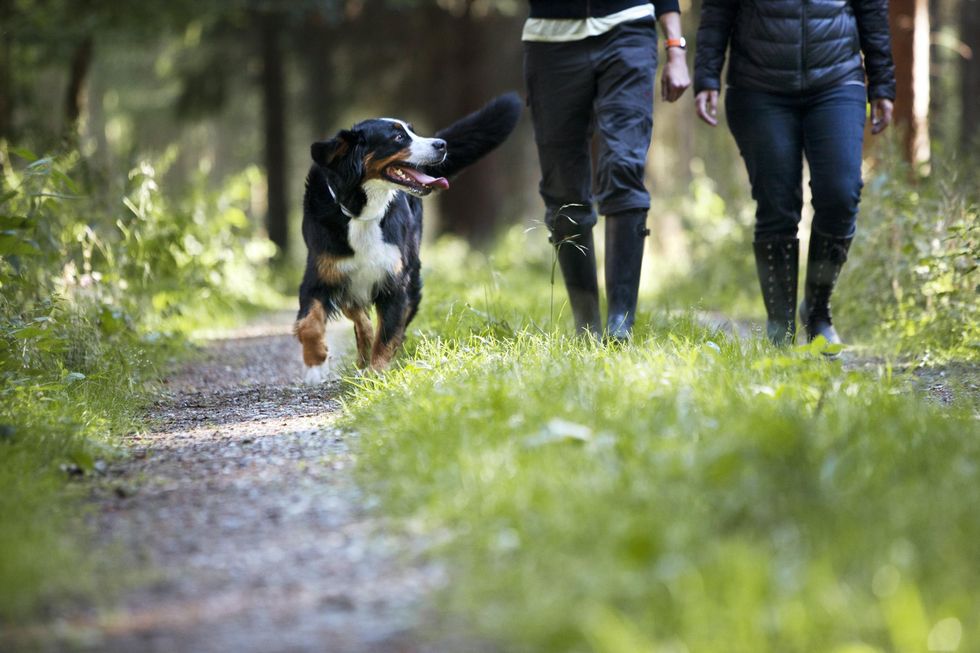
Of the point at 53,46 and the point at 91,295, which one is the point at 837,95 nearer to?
the point at 91,295

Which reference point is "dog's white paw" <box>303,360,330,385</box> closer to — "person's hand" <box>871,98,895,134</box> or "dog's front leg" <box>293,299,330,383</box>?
"dog's front leg" <box>293,299,330,383</box>

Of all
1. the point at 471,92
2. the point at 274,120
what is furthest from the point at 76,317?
the point at 471,92

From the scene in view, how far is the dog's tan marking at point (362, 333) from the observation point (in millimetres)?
5500

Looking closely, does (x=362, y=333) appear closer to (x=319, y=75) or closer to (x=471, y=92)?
(x=471, y=92)

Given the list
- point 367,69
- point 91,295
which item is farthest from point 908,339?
point 367,69

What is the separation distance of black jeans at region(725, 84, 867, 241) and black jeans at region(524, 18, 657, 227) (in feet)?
1.55

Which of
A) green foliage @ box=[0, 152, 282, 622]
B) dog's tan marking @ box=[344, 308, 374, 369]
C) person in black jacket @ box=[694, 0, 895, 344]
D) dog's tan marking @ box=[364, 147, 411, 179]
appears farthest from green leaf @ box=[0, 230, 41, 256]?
person in black jacket @ box=[694, 0, 895, 344]

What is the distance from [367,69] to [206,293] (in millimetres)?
8109

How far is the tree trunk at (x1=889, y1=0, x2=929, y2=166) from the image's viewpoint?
23.7 feet

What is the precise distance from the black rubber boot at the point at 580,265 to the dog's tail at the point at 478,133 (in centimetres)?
71

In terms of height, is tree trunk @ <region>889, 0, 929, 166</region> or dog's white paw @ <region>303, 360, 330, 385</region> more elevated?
tree trunk @ <region>889, 0, 929, 166</region>

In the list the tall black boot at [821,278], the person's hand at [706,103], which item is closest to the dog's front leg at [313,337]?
the person's hand at [706,103]

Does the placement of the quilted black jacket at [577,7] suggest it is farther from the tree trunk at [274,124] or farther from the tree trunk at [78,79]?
the tree trunk at [274,124]

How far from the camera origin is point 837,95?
4.75 m
